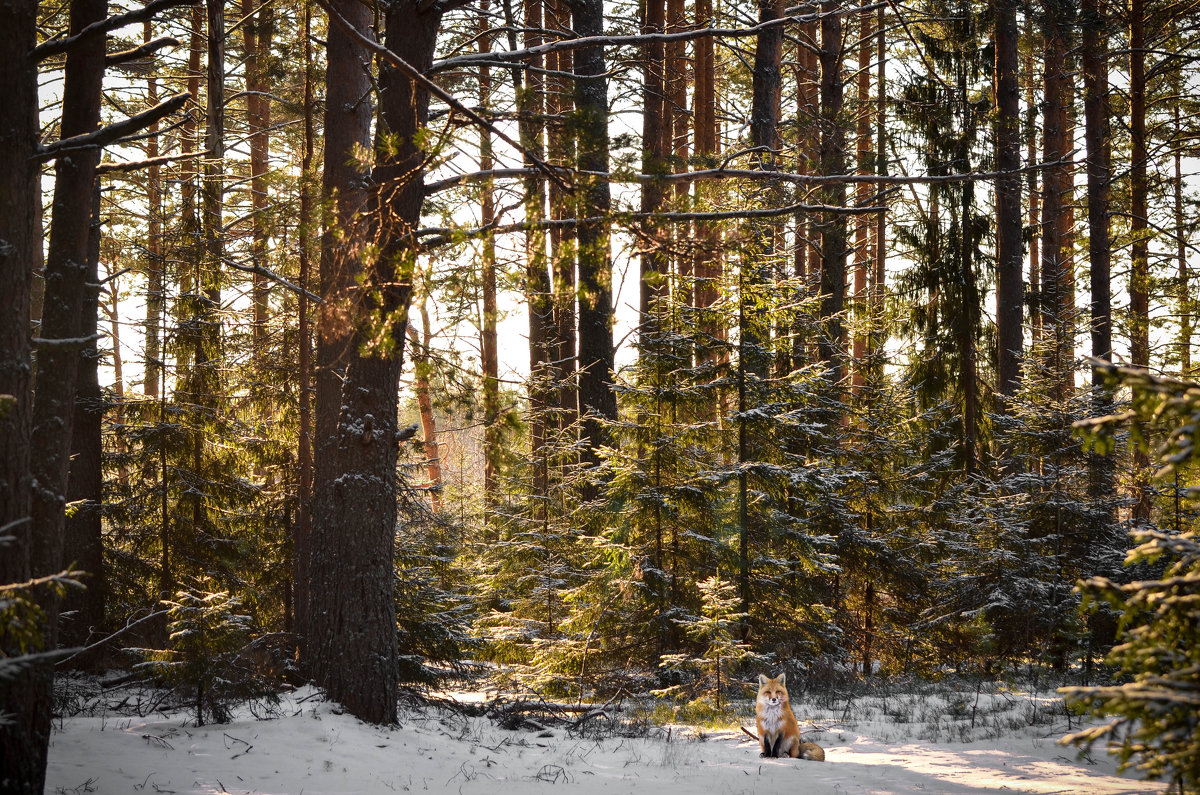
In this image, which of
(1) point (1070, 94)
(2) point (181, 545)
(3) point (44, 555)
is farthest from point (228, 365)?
(1) point (1070, 94)

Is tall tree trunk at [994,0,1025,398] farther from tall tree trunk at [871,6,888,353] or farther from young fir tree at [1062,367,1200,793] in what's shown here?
young fir tree at [1062,367,1200,793]

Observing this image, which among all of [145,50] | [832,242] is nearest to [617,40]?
[145,50]

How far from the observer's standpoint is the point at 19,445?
522 centimetres

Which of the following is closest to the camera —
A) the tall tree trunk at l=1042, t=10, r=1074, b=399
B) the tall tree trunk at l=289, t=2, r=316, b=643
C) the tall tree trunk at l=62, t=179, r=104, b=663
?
the tall tree trunk at l=289, t=2, r=316, b=643

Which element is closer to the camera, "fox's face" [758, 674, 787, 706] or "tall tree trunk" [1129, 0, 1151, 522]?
"fox's face" [758, 674, 787, 706]

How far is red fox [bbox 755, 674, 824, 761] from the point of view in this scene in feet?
24.0

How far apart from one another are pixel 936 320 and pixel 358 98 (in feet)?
41.9

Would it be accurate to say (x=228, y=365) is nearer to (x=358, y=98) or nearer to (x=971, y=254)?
(x=358, y=98)

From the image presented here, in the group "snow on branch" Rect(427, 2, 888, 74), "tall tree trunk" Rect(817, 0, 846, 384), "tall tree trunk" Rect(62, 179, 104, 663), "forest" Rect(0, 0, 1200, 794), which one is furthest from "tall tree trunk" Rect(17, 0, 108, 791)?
"tall tree trunk" Rect(817, 0, 846, 384)

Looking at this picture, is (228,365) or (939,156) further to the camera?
(939,156)

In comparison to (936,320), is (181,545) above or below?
below

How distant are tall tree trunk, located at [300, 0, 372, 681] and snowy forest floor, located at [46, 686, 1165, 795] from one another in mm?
774

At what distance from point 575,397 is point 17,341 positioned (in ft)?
43.5

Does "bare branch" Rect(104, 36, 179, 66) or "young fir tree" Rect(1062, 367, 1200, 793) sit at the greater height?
"bare branch" Rect(104, 36, 179, 66)
